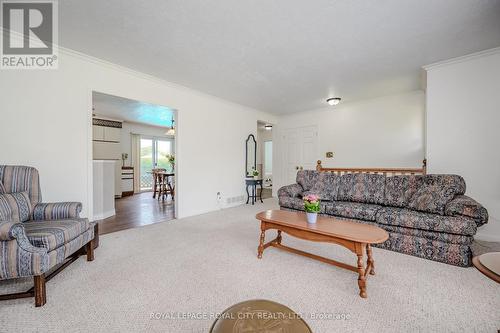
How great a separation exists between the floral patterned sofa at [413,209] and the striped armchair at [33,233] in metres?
2.88

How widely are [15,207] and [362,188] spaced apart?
4.43m

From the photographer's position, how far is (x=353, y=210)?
2.96 meters

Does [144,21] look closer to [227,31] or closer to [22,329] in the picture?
[227,31]

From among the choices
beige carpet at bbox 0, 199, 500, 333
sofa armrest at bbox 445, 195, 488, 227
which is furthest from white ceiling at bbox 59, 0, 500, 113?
beige carpet at bbox 0, 199, 500, 333

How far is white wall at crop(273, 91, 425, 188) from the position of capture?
14.3 ft

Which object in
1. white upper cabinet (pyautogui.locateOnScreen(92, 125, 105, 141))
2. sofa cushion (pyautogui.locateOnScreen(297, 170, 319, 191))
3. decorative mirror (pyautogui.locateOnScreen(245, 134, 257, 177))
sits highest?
white upper cabinet (pyautogui.locateOnScreen(92, 125, 105, 141))

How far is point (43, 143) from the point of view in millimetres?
2670

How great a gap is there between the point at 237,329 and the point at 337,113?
562 cm

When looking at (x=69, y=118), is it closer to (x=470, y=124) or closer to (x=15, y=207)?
(x=15, y=207)

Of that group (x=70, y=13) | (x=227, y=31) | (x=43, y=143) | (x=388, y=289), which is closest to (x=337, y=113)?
(x=227, y=31)

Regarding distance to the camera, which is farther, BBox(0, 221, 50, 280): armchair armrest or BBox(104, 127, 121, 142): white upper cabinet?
BBox(104, 127, 121, 142): white upper cabinet

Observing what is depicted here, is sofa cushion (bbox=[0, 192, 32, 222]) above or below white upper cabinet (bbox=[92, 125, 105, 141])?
below

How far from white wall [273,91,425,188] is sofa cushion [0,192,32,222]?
18.7 ft

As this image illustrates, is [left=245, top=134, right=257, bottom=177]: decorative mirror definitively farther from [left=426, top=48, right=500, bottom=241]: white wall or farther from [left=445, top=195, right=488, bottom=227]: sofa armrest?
[left=445, top=195, right=488, bottom=227]: sofa armrest
